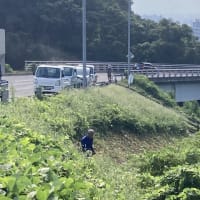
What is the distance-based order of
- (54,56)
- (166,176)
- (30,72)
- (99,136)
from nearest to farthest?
(166,176) → (99,136) → (30,72) → (54,56)

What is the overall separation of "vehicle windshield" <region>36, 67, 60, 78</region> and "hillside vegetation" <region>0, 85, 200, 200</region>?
220 cm

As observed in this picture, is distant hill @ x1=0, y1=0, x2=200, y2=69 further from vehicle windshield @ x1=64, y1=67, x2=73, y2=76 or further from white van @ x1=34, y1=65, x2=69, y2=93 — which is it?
white van @ x1=34, y1=65, x2=69, y2=93

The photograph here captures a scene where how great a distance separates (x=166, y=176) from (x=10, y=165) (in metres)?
6.43

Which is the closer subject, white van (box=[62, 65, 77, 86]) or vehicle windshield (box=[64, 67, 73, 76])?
white van (box=[62, 65, 77, 86])

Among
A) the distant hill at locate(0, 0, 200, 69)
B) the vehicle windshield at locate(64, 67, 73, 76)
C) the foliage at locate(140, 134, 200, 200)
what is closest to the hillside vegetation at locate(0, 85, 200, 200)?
the foliage at locate(140, 134, 200, 200)

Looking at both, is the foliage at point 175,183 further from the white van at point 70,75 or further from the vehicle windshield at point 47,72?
the white van at point 70,75

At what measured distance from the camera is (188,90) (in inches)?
2361

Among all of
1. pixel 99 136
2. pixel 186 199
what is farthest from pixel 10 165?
pixel 99 136

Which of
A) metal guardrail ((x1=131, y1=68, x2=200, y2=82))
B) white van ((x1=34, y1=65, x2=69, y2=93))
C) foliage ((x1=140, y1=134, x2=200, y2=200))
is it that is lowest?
metal guardrail ((x1=131, y1=68, x2=200, y2=82))

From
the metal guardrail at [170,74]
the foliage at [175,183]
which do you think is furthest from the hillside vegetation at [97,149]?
the metal guardrail at [170,74]

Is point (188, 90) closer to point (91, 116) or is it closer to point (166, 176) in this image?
point (91, 116)

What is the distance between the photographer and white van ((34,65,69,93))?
1253 inches

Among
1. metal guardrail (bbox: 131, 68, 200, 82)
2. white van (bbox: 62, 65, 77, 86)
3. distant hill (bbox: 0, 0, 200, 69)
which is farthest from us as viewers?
distant hill (bbox: 0, 0, 200, 69)

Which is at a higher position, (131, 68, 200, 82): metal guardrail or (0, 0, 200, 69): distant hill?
(0, 0, 200, 69): distant hill
